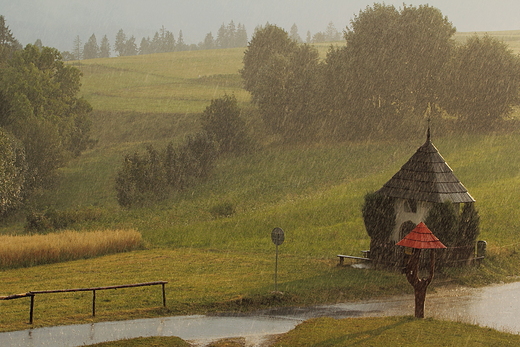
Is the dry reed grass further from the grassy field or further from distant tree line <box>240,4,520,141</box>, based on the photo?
distant tree line <box>240,4,520,141</box>

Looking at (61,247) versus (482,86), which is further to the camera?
(482,86)

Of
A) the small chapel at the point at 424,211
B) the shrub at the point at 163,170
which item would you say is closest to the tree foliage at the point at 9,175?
the shrub at the point at 163,170

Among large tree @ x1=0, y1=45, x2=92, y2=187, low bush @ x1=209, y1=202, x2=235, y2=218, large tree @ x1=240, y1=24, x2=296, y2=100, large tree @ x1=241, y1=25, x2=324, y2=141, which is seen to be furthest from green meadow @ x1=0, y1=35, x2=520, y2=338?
large tree @ x1=240, y1=24, x2=296, y2=100

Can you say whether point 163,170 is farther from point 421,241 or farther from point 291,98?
point 421,241

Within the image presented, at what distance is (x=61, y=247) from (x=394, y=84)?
4784 cm

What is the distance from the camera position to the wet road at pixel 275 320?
18.0 metres

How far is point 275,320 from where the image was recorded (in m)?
20.9

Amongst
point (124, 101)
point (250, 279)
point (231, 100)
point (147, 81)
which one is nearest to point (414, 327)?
point (250, 279)

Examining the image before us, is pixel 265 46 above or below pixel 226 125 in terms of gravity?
above

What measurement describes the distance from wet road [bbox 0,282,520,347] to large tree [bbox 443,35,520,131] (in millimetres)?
45561

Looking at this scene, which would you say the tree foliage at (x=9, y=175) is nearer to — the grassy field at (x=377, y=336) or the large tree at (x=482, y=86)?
the grassy field at (x=377, y=336)

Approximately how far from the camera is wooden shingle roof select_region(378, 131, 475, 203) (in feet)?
95.1

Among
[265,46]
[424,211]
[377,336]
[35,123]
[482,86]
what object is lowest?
[377,336]

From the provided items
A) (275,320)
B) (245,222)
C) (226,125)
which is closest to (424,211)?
(275,320)
